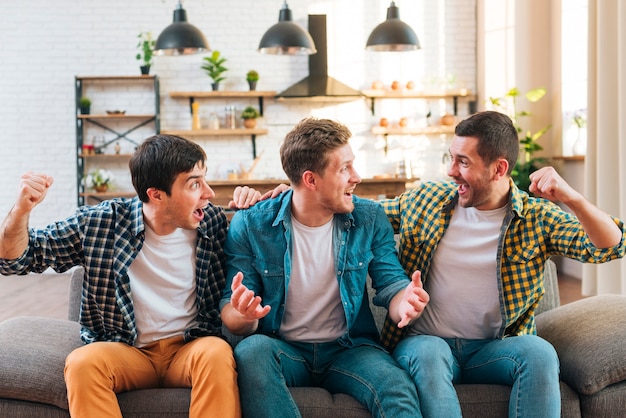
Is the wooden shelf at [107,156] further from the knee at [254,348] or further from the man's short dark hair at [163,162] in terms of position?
the knee at [254,348]

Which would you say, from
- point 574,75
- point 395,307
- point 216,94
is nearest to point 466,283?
point 395,307

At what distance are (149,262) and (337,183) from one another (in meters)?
0.62

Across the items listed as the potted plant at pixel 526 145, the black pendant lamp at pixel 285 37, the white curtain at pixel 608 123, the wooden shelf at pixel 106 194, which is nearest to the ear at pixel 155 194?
the white curtain at pixel 608 123

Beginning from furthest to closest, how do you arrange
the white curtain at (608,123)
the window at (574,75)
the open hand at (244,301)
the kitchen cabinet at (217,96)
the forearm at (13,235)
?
1. the kitchen cabinet at (217,96)
2. the window at (574,75)
3. the white curtain at (608,123)
4. the forearm at (13,235)
5. the open hand at (244,301)

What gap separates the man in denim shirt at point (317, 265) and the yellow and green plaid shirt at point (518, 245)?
89 millimetres

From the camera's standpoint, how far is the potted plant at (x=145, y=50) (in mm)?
8102

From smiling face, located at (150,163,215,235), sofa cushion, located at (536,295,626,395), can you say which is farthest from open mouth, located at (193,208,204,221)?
sofa cushion, located at (536,295,626,395)

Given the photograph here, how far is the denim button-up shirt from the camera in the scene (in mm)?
2301

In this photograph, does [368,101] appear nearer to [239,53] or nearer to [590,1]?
[239,53]

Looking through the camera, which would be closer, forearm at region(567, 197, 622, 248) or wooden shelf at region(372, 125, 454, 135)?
forearm at region(567, 197, 622, 248)

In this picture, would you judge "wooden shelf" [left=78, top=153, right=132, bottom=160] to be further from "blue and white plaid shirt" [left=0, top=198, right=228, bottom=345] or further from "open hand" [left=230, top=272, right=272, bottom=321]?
"open hand" [left=230, top=272, right=272, bottom=321]

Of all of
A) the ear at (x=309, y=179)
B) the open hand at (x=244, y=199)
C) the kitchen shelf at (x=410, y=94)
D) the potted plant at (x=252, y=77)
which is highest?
the potted plant at (x=252, y=77)

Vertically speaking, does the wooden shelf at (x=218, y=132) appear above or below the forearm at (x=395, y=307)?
above

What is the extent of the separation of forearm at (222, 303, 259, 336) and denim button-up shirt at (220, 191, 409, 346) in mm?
68
